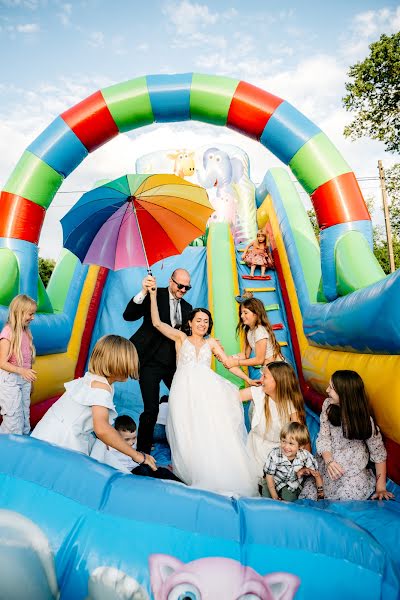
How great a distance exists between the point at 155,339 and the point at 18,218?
1513 millimetres

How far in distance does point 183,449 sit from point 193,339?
77 centimetres

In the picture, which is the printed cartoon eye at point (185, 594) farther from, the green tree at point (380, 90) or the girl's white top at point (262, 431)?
the green tree at point (380, 90)

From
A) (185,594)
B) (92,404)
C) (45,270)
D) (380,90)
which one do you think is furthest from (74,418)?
(45,270)

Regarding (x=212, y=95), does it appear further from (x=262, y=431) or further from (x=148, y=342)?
(x=262, y=431)

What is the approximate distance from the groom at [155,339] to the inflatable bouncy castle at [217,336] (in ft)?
2.83

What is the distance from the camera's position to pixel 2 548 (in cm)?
139

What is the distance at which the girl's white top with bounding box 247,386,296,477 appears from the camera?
9.10 ft

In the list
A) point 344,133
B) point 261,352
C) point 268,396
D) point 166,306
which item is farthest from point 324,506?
point 344,133

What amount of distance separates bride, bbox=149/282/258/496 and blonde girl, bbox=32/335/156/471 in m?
0.69

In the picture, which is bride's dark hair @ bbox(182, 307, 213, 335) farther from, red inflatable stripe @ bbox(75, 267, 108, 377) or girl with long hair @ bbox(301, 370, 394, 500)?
A: red inflatable stripe @ bbox(75, 267, 108, 377)

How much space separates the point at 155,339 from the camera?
3.59 meters

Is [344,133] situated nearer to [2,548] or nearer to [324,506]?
[324,506]

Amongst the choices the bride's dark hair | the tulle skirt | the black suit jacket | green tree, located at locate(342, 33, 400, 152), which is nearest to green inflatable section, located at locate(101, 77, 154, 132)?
the black suit jacket

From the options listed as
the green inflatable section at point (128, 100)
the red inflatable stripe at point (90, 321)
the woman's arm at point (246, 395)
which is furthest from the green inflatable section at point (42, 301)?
the woman's arm at point (246, 395)
